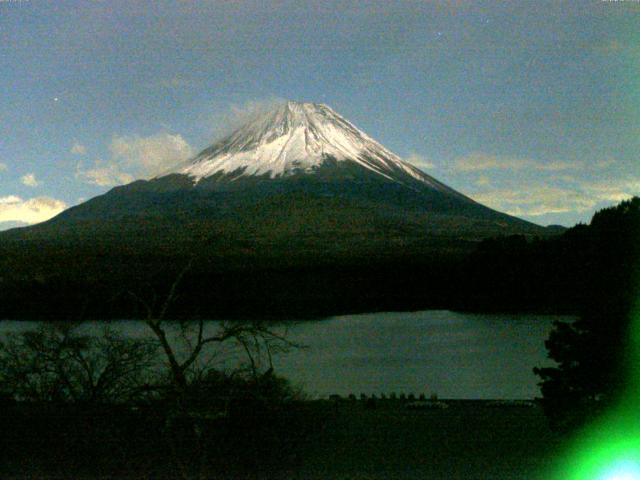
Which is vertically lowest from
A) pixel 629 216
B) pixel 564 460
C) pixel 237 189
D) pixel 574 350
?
pixel 564 460

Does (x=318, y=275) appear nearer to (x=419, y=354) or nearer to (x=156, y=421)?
(x=419, y=354)


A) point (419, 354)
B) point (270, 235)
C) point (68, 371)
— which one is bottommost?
point (419, 354)

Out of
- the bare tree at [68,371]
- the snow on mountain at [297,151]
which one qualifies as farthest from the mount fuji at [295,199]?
the bare tree at [68,371]

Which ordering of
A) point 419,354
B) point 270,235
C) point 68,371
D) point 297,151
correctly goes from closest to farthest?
point 68,371 < point 419,354 < point 270,235 < point 297,151

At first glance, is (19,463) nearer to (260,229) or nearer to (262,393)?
(262,393)

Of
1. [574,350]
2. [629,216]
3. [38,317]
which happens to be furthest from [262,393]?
[38,317]

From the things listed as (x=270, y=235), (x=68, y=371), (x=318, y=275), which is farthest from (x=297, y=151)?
(x=68, y=371)

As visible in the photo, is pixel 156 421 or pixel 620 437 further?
pixel 156 421
